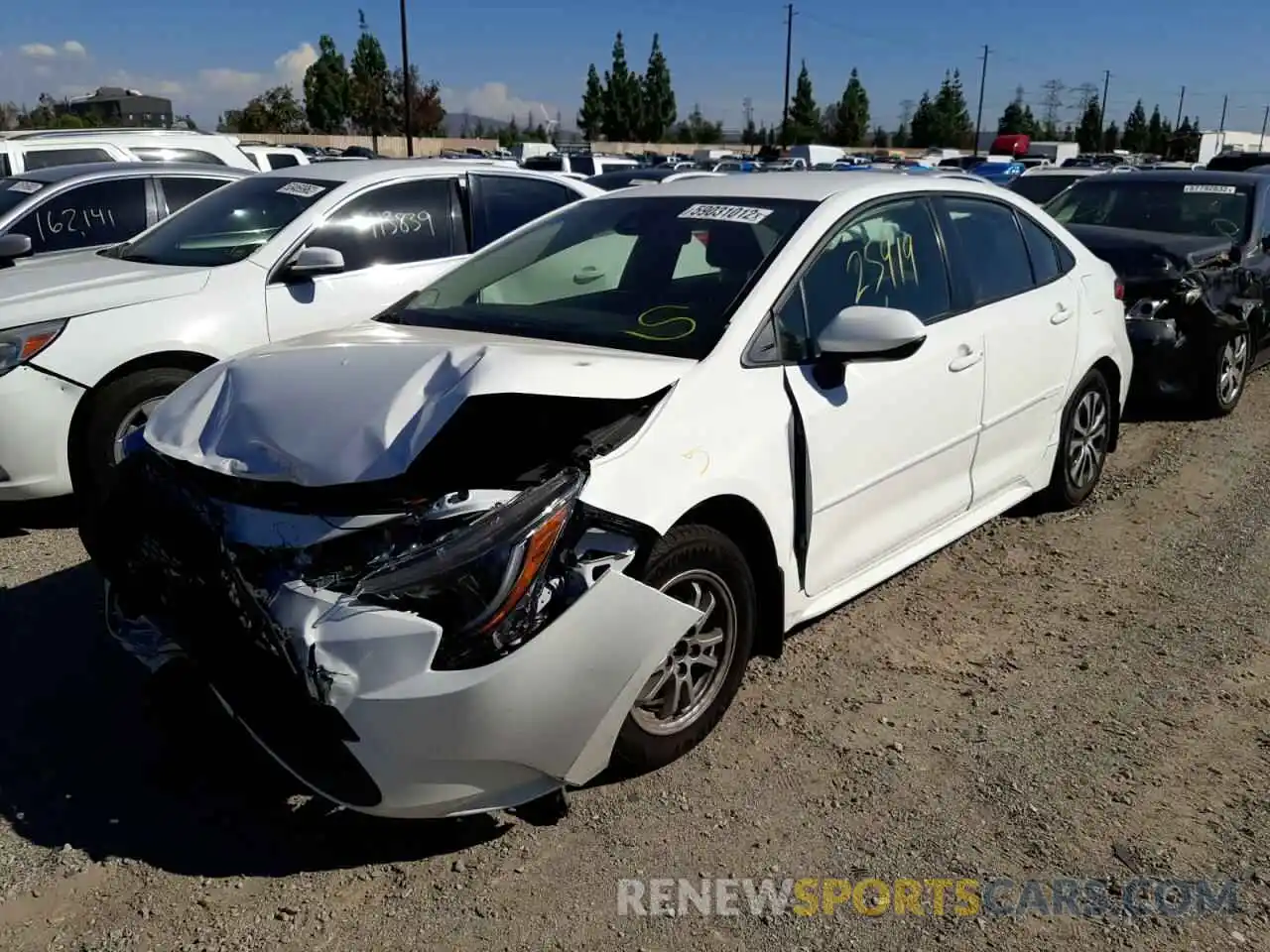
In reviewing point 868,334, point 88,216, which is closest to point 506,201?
point 88,216

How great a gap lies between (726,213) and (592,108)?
76.1 m

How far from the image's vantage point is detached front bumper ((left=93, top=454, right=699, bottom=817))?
2.47 meters

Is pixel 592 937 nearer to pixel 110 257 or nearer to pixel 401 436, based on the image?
pixel 401 436

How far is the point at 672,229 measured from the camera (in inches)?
157

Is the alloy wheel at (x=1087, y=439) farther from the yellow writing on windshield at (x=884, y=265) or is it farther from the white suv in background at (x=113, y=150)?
the white suv in background at (x=113, y=150)

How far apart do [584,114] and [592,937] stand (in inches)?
3081

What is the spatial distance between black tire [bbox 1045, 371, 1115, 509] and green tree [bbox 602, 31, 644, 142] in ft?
241

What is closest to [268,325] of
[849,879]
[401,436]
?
[401,436]

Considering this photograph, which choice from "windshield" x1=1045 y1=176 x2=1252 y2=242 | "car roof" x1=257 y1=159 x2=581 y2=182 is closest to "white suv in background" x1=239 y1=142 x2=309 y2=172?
"car roof" x1=257 y1=159 x2=581 y2=182

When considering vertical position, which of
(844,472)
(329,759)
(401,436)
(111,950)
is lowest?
Result: (111,950)

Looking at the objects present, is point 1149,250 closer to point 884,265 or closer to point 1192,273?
point 1192,273

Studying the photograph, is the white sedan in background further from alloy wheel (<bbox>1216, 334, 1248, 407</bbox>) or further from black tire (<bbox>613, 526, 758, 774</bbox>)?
alloy wheel (<bbox>1216, 334, 1248, 407</bbox>)

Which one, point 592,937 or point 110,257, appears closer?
point 592,937

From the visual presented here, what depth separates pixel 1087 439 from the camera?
17.9ft
